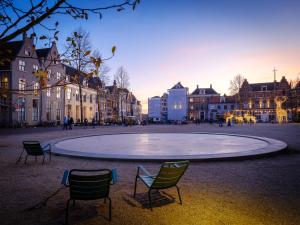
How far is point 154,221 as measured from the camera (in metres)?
4.60

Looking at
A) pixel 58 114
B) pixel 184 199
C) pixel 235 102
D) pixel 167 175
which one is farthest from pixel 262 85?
pixel 167 175

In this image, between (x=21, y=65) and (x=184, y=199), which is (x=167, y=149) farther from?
(x=21, y=65)

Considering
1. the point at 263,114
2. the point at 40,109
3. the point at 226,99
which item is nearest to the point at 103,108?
the point at 40,109

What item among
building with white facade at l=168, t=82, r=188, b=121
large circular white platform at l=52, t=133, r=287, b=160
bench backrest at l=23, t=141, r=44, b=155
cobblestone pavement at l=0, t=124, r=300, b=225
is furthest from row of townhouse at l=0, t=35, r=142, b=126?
building with white facade at l=168, t=82, r=188, b=121

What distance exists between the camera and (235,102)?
300 ft

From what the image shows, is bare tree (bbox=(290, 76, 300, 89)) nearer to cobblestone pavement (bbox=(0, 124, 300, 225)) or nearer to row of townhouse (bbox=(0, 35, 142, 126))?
row of townhouse (bbox=(0, 35, 142, 126))

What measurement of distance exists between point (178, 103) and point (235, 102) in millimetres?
22957

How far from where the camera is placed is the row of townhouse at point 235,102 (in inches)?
3193

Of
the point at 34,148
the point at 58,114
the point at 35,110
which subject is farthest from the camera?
the point at 58,114

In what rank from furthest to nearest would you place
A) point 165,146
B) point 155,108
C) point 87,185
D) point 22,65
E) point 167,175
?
point 155,108, point 22,65, point 165,146, point 167,175, point 87,185

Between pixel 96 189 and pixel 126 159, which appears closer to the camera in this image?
pixel 96 189

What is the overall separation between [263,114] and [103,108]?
188ft

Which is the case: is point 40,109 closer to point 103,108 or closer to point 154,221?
point 103,108

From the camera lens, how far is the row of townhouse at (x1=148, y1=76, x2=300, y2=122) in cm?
8110
